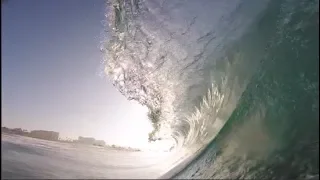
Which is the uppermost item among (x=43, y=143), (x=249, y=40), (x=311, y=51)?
(x=249, y=40)

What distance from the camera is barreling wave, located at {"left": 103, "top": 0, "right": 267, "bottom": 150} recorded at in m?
6.43

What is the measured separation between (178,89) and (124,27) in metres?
2.00

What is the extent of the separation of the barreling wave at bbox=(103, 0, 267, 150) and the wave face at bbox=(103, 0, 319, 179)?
2 cm

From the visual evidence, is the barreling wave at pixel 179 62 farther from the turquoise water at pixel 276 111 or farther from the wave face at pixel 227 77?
the turquoise water at pixel 276 111

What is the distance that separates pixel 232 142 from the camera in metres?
5.49

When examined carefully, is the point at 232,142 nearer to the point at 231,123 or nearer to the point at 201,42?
the point at 231,123

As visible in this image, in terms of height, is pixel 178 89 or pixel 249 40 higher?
pixel 249 40

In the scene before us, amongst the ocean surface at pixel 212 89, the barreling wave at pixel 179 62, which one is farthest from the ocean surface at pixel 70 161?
the barreling wave at pixel 179 62

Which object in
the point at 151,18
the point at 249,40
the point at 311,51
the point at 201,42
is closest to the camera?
the point at 311,51

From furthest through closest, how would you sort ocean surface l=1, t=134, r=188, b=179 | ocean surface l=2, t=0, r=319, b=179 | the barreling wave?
the barreling wave < ocean surface l=2, t=0, r=319, b=179 < ocean surface l=1, t=134, r=188, b=179

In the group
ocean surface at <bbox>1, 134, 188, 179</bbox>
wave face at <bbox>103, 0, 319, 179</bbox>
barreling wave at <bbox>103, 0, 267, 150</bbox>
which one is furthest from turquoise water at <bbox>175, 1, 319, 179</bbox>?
ocean surface at <bbox>1, 134, 188, 179</bbox>

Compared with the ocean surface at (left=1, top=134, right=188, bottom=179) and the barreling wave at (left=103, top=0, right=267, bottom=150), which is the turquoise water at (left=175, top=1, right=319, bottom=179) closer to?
the barreling wave at (left=103, top=0, right=267, bottom=150)

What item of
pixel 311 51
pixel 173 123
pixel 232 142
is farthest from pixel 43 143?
pixel 311 51

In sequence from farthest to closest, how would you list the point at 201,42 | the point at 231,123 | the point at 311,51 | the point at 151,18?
the point at 151,18, the point at 201,42, the point at 231,123, the point at 311,51
